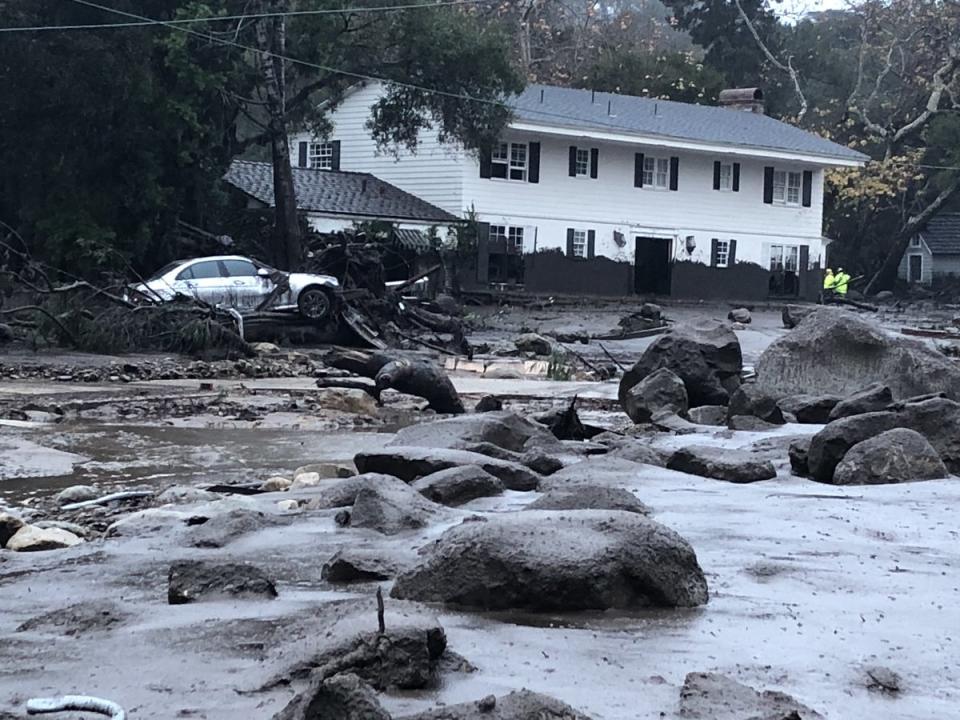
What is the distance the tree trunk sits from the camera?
105 feet

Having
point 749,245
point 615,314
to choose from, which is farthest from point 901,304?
point 615,314

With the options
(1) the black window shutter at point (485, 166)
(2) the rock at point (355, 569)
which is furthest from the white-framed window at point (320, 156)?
(2) the rock at point (355, 569)

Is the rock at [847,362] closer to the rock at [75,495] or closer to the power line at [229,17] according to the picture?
the rock at [75,495]

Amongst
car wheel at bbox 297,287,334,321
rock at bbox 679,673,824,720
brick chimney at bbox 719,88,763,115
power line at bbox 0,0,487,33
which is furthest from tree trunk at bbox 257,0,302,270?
rock at bbox 679,673,824,720

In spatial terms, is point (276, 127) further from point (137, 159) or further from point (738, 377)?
point (738, 377)

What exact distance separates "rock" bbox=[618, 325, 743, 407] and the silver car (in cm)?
1150

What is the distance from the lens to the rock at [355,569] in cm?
609

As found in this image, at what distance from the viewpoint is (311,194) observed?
4009 centimetres

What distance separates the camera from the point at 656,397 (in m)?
15.3

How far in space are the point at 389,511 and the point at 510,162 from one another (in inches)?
1445

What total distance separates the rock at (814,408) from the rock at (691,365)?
1793mm

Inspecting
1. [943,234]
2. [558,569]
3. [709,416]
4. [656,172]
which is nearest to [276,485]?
[558,569]

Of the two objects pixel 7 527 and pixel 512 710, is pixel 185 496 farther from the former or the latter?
pixel 512 710

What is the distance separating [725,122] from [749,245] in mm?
4427
